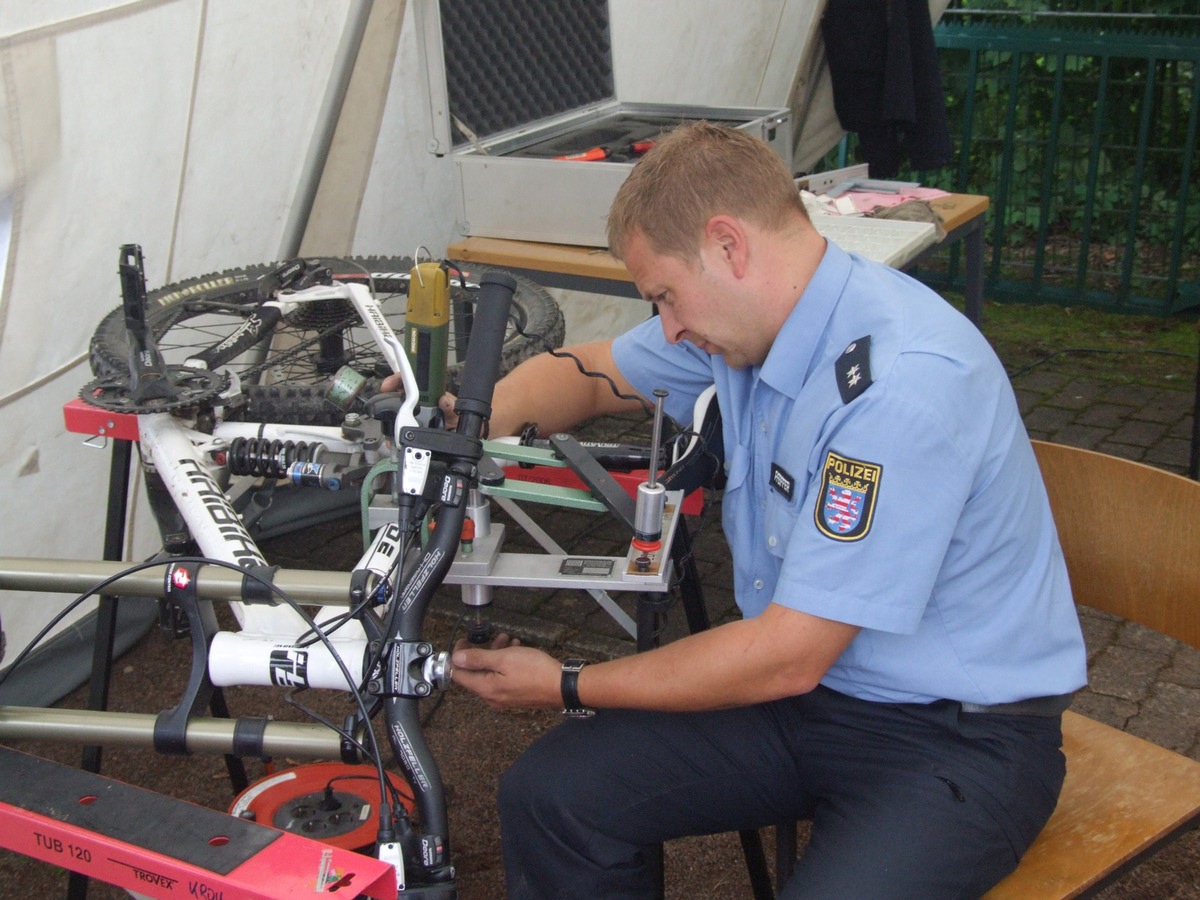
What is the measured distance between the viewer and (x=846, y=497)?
1.45 meters

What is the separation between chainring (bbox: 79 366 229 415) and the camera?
6.01ft

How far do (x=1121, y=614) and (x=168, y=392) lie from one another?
62.8 inches

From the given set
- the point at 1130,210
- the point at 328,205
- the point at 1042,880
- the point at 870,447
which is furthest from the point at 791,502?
the point at 1130,210

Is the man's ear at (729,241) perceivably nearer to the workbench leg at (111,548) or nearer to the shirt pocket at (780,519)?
the shirt pocket at (780,519)

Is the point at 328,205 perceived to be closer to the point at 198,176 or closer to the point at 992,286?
the point at 198,176

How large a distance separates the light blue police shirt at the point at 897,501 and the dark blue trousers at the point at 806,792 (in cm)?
7

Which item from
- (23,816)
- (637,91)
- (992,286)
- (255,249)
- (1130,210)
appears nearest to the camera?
(23,816)

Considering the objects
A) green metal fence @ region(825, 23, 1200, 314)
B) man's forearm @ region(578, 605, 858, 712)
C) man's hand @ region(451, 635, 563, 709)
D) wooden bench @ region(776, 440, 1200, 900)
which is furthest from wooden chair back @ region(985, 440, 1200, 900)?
green metal fence @ region(825, 23, 1200, 314)

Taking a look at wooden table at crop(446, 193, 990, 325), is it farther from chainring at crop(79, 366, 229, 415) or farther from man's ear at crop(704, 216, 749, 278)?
man's ear at crop(704, 216, 749, 278)

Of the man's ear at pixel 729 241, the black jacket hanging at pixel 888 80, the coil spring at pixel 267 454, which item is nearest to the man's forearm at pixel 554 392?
the coil spring at pixel 267 454

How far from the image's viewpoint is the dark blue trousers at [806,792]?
4.87 ft

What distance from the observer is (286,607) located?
156 cm

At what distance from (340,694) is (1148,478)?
1.96 metres

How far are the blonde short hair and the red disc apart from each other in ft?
3.67
